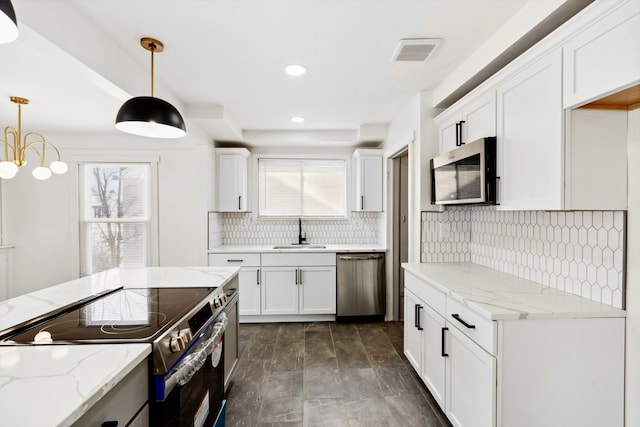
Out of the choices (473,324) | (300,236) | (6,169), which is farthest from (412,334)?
(6,169)

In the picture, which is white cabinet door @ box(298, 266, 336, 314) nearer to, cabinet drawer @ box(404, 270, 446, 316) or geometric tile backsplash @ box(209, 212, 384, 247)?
geometric tile backsplash @ box(209, 212, 384, 247)

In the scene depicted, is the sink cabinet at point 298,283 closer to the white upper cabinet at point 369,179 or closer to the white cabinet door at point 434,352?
the white upper cabinet at point 369,179

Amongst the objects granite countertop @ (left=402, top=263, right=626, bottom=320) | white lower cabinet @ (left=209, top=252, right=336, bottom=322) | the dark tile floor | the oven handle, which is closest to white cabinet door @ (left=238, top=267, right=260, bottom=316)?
white lower cabinet @ (left=209, top=252, right=336, bottom=322)

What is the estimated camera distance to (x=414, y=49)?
2057 millimetres

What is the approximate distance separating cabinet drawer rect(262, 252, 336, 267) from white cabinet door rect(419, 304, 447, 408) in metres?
1.78

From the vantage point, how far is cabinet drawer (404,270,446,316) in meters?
2.05

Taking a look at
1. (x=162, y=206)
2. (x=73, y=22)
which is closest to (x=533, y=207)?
(x=73, y=22)

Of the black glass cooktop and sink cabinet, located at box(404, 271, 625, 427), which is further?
sink cabinet, located at box(404, 271, 625, 427)

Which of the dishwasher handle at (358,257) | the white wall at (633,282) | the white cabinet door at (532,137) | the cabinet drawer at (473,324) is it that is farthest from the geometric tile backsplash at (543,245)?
the dishwasher handle at (358,257)

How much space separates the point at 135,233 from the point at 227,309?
2777mm

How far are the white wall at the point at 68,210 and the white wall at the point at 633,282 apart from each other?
3.87m

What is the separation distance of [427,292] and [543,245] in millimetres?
794

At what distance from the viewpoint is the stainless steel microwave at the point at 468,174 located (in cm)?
195

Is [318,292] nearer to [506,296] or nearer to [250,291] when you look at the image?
[250,291]
